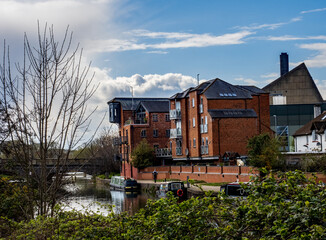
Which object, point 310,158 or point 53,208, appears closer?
point 53,208

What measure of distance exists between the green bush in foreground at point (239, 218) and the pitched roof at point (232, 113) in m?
43.7

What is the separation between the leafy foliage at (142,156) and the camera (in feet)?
212

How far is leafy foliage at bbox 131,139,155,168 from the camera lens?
64.5 m

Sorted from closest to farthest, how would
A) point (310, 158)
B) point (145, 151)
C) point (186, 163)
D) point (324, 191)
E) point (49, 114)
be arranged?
point (324, 191) → point (49, 114) → point (310, 158) → point (186, 163) → point (145, 151)

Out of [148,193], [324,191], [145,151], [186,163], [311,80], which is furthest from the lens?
[311,80]

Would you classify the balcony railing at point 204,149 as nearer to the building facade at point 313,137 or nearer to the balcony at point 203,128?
the balcony at point 203,128

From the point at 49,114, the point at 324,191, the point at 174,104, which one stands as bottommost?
the point at 324,191

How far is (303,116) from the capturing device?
67.7 m

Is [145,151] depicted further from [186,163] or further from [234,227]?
[234,227]

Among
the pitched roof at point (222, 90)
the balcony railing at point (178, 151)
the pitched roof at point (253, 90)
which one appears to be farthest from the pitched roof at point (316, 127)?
the balcony railing at point (178, 151)

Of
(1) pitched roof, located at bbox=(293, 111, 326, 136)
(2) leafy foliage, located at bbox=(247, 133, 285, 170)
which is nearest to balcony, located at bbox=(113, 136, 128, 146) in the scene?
(1) pitched roof, located at bbox=(293, 111, 326, 136)

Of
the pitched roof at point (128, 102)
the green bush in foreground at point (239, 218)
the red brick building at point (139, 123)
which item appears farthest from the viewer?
the pitched roof at point (128, 102)

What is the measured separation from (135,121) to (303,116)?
23.1m

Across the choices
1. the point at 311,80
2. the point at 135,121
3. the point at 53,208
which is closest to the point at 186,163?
the point at 135,121
